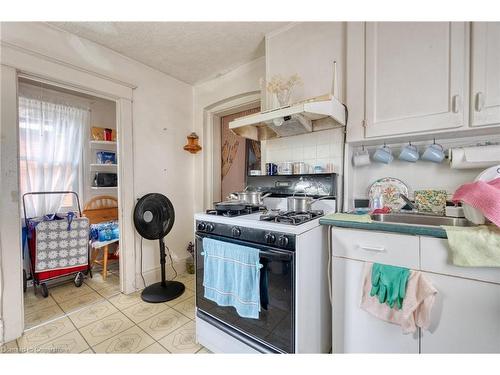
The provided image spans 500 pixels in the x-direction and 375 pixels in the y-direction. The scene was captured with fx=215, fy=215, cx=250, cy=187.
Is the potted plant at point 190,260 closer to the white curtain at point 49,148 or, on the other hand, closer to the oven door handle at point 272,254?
the white curtain at point 49,148

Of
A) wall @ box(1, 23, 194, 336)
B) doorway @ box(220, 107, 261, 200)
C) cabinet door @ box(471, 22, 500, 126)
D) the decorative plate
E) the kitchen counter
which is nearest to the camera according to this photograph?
the kitchen counter

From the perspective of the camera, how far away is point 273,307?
1137 mm

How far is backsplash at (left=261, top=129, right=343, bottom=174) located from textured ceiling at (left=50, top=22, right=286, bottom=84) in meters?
0.94

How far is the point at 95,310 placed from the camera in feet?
6.34

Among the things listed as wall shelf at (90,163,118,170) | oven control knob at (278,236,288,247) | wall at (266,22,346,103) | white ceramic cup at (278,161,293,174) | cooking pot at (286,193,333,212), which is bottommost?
oven control knob at (278,236,288,247)

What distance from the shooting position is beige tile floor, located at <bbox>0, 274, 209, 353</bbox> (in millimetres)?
1470

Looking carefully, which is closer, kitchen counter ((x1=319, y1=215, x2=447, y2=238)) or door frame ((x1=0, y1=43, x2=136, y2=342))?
kitchen counter ((x1=319, y1=215, x2=447, y2=238))

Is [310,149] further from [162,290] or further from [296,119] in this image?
[162,290]

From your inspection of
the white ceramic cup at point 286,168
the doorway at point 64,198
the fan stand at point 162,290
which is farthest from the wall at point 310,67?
the doorway at point 64,198

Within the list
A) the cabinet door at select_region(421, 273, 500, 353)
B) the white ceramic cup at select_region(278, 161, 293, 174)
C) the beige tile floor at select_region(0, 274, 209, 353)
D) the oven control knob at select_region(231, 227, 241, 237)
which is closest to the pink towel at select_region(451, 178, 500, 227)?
the cabinet door at select_region(421, 273, 500, 353)

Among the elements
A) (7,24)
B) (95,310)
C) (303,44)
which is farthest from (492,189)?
(7,24)

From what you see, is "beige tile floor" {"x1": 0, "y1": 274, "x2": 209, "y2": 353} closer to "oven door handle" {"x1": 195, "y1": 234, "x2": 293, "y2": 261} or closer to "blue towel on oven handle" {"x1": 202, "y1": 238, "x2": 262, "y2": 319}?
"blue towel on oven handle" {"x1": 202, "y1": 238, "x2": 262, "y2": 319}

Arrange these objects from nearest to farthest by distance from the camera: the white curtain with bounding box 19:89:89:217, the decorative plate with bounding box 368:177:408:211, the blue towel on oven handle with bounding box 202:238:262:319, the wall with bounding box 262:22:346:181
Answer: the blue towel on oven handle with bounding box 202:238:262:319
the decorative plate with bounding box 368:177:408:211
the wall with bounding box 262:22:346:181
the white curtain with bounding box 19:89:89:217

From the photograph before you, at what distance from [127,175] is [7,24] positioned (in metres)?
1.32
